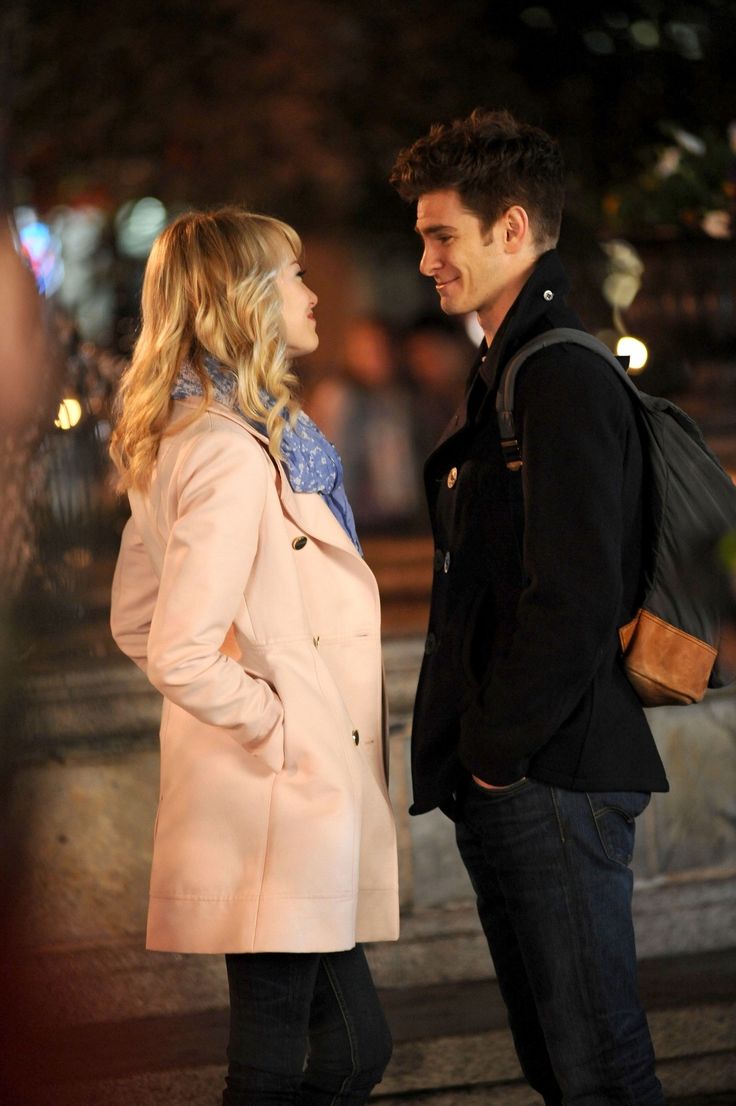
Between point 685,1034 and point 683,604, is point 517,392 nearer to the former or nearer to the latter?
point 683,604

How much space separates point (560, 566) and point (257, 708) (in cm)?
48

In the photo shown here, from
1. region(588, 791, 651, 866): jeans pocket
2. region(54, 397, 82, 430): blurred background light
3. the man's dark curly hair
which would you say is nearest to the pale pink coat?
region(588, 791, 651, 866): jeans pocket

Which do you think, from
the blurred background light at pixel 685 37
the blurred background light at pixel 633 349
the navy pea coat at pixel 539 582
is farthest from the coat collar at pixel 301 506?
the blurred background light at pixel 685 37

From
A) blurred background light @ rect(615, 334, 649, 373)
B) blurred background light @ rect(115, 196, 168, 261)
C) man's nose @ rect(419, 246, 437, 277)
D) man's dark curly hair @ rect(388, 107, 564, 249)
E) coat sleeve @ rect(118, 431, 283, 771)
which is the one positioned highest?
man's dark curly hair @ rect(388, 107, 564, 249)

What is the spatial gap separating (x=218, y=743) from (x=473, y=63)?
304 centimetres

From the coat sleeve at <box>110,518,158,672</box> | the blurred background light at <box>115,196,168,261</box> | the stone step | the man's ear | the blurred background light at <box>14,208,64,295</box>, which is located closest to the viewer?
the man's ear

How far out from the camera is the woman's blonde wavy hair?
2.04 meters

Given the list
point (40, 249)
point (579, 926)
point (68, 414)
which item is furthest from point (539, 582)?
point (40, 249)

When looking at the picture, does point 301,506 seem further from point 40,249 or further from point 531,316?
point 40,249

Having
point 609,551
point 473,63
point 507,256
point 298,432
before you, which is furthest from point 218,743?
point 473,63

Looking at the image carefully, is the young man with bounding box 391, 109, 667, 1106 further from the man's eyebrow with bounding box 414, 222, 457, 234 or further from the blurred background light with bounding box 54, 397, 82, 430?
the blurred background light with bounding box 54, 397, 82, 430

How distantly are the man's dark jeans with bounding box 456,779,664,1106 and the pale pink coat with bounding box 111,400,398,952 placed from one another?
241mm

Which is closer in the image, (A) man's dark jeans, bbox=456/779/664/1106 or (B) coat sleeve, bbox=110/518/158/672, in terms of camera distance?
(A) man's dark jeans, bbox=456/779/664/1106

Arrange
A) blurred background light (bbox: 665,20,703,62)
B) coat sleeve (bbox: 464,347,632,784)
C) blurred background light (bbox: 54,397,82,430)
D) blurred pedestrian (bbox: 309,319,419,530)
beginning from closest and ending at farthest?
coat sleeve (bbox: 464,347,632,784)
blurred background light (bbox: 54,397,82,430)
blurred background light (bbox: 665,20,703,62)
blurred pedestrian (bbox: 309,319,419,530)
